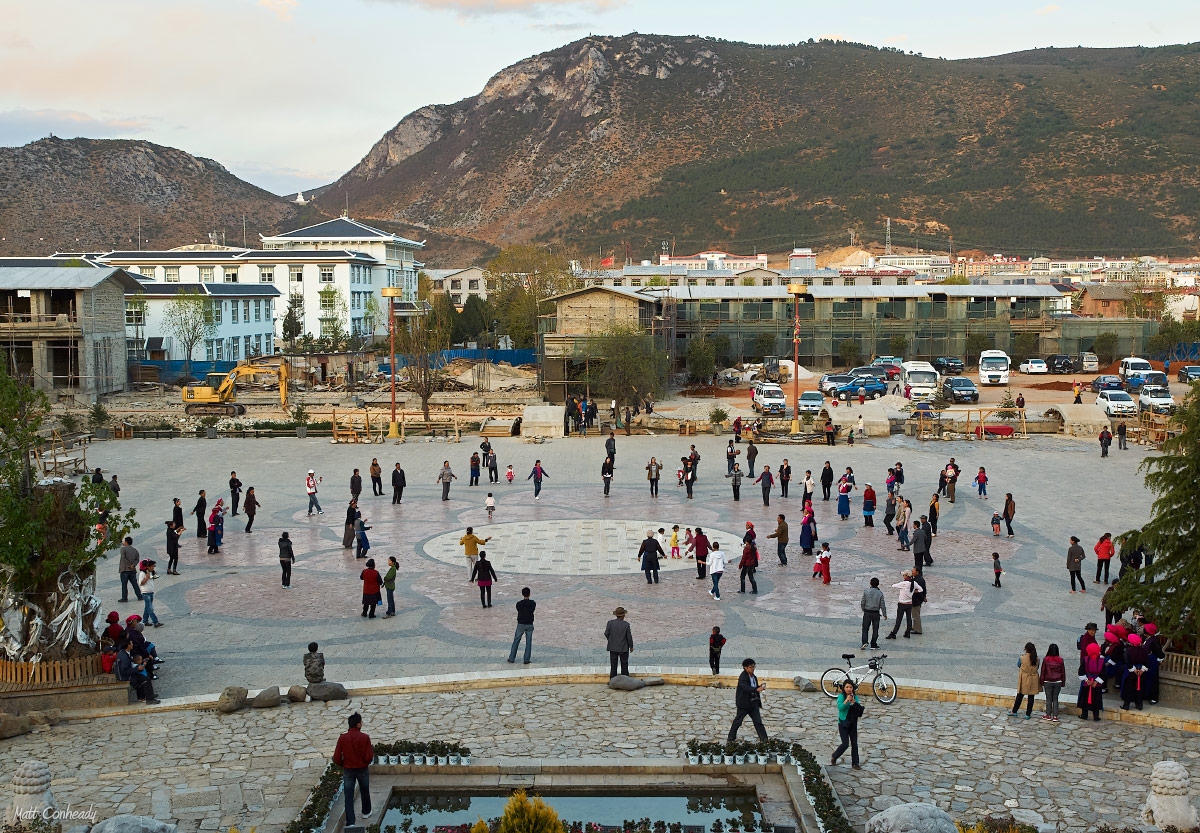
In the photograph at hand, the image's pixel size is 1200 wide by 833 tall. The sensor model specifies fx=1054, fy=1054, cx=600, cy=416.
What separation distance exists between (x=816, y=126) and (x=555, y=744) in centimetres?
15470

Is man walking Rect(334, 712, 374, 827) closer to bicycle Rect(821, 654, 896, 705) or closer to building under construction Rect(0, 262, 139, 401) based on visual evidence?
bicycle Rect(821, 654, 896, 705)

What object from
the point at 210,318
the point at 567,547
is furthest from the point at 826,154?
the point at 567,547

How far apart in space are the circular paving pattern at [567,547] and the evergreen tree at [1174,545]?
30.2 ft

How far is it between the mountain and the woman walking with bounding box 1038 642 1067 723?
126m

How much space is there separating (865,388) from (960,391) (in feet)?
14.7

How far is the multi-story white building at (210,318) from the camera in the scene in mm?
64938

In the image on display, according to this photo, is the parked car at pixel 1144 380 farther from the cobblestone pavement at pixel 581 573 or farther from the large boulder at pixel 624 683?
the large boulder at pixel 624 683

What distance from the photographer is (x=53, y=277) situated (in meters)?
52.4

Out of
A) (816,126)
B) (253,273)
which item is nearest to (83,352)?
(253,273)

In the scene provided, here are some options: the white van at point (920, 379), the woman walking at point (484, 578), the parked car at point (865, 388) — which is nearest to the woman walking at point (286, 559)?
the woman walking at point (484, 578)

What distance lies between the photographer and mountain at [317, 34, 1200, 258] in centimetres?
13400

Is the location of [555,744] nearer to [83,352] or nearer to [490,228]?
[83,352]

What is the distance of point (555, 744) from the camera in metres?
12.8

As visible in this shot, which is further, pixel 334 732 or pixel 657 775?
pixel 334 732
